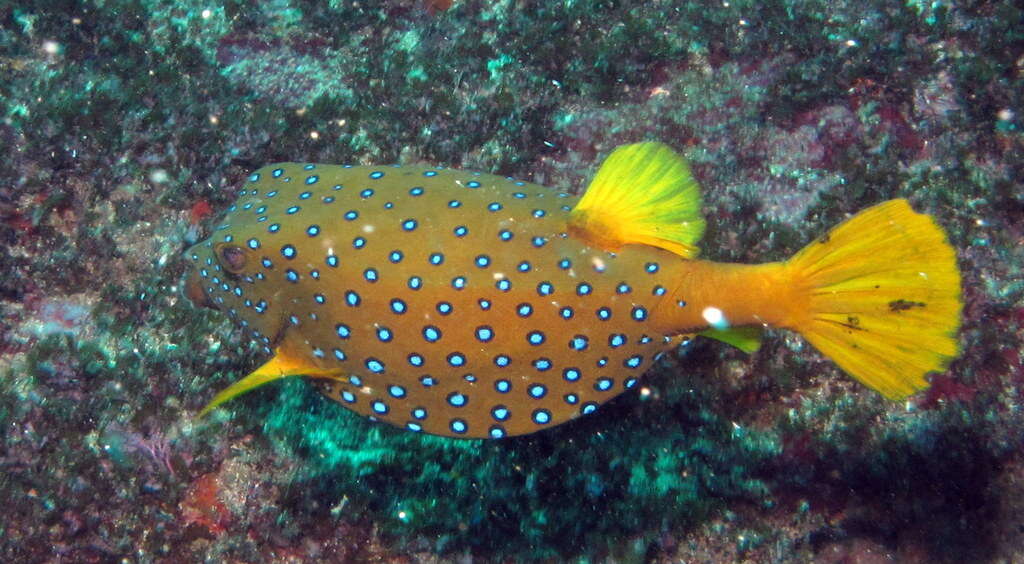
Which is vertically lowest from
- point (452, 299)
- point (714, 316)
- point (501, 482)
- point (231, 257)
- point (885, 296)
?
point (501, 482)

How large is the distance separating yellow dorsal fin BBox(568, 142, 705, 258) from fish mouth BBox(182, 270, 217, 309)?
2.10 metres

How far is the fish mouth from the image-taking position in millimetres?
3465

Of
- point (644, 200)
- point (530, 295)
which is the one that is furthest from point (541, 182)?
point (530, 295)

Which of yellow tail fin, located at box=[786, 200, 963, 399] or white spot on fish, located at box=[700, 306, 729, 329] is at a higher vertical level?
yellow tail fin, located at box=[786, 200, 963, 399]

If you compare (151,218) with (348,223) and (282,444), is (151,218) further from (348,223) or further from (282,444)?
(348,223)

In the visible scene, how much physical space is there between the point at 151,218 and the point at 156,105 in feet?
2.86

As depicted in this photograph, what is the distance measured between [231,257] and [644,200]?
6.49 feet

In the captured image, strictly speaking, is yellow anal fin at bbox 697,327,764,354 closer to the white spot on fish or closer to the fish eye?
the white spot on fish

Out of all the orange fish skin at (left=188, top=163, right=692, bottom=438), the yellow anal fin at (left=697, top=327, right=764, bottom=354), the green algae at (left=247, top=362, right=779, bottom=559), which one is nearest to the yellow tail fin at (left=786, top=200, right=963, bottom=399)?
the yellow anal fin at (left=697, top=327, right=764, bottom=354)

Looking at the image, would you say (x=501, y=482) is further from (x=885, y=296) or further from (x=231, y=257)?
(x=885, y=296)

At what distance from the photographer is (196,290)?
3.51 metres

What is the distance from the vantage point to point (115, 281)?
4.71m

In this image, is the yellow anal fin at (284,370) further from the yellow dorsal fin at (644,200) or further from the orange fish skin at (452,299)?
the yellow dorsal fin at (644,200)

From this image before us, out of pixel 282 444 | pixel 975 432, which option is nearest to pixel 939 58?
pixel 975 432
